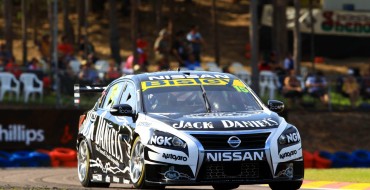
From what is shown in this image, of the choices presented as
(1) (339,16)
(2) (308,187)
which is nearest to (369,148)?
(1) (339,16)

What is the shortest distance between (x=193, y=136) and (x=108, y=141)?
1.83m

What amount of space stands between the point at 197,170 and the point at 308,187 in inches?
129

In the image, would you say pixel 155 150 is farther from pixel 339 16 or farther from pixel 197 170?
pixel 339 16

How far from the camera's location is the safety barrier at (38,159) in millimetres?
23312

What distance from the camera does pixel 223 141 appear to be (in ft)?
38.0

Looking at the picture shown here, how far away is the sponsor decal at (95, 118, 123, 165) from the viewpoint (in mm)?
12766

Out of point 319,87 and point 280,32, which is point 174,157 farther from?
point 280,32

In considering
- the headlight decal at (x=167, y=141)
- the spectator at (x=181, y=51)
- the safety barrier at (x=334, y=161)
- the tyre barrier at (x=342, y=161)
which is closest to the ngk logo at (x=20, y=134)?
the safety barrier at (x=334, y=161)

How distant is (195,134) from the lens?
1159 cm

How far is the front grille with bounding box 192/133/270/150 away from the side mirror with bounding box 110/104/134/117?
1.23 metres

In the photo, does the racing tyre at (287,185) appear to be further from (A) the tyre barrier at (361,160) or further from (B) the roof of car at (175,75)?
(A) the tyre barrier at (361,160)

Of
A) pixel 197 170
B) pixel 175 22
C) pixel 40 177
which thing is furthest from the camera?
pixel 175 22

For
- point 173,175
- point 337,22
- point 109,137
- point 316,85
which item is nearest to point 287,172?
point 173,175

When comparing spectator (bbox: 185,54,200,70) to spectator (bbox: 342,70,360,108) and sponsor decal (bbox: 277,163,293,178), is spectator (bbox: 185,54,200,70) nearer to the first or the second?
spectator (bbox: 342,70,360,108)
